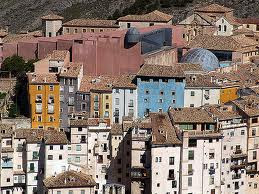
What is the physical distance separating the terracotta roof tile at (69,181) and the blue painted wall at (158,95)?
8401 mm

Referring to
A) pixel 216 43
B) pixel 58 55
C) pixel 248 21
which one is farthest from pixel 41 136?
pixel 248 21

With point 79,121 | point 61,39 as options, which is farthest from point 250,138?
point 61,39

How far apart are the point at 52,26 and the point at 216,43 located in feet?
46.0

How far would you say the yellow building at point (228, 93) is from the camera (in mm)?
77000

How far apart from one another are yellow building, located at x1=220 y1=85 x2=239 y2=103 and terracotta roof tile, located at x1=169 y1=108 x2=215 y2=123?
559 centimetres

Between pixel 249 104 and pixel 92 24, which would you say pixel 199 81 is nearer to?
pixel 249 104

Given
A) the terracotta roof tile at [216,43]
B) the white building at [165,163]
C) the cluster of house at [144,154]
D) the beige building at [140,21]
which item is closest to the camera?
the white building at [165,163]

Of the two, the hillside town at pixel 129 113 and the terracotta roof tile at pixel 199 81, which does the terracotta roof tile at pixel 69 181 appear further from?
the terracotta roof tile at pixel 199 81

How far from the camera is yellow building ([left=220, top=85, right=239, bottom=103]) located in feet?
253

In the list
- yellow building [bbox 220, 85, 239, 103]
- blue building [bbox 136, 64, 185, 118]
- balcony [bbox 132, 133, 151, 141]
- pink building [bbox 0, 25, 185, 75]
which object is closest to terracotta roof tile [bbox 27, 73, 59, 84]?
pink building [bbox 0, 25, 185, 75]

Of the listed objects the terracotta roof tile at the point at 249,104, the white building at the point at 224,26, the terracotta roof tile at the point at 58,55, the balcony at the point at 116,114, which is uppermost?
the white building at the point at 224,26

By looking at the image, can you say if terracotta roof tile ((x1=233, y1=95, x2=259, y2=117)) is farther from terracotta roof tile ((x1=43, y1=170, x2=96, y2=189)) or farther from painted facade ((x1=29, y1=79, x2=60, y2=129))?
painted facade ((x1=29, y1=79, x2=60, y2=129))

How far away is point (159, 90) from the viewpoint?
7519 cm

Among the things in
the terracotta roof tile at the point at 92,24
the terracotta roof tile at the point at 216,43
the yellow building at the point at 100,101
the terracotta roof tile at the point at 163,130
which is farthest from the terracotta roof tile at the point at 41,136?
the terracotta roof tile at the point at 92,24
